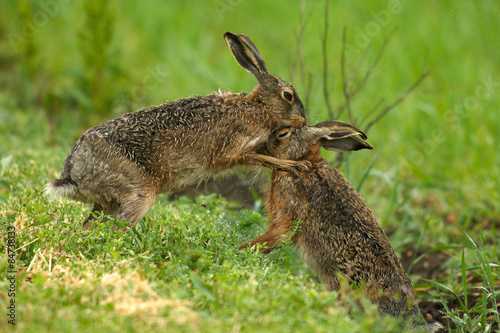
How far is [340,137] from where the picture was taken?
4758 millimetres

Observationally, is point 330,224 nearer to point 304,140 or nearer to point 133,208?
point 304,140

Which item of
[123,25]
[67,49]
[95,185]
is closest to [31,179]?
[95,185]

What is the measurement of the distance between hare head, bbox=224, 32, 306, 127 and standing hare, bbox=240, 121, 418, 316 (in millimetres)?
129

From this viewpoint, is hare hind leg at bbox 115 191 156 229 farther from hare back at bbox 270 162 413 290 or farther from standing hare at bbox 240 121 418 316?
hare back at bbox 270 162 413 290

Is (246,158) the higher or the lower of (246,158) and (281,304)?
the higher

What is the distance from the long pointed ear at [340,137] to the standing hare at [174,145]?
0.24 metres

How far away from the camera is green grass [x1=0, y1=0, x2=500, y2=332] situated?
3.10 meters

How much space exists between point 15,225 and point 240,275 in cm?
152

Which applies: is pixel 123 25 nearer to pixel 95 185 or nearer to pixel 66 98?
pixel 66 98

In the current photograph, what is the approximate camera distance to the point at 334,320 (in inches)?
115

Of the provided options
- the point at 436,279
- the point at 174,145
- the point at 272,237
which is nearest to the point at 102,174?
the point at 174,145

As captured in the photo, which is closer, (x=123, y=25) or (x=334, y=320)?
(x=334, y=320)

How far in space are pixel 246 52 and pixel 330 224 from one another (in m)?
1.57

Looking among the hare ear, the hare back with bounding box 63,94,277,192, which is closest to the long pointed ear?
the hare back with bounding box 63,94,277,192
